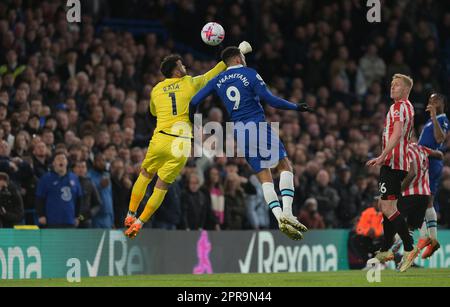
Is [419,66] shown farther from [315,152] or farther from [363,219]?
[363,219]

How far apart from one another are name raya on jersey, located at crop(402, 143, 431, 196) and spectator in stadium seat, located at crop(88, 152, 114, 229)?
5.14 meters

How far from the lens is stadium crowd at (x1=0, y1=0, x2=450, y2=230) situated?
1873 centimetres

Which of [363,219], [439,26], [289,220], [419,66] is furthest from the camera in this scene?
[439,26]

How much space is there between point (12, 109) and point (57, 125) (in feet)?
2.66

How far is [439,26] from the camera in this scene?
2988 cm

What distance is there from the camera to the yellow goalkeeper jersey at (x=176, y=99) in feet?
51.6

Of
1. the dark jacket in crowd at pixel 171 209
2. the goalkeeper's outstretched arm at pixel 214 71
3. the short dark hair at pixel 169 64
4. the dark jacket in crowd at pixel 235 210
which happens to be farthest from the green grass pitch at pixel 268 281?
the dark jacket in crowd at pixel 235 210

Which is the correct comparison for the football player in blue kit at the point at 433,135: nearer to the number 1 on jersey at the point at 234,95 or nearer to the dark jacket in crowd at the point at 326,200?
the number 1 on jersey at the point at 234,95

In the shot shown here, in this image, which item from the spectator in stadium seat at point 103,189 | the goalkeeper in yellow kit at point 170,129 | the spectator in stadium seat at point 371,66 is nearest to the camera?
the goalkeeper in yellow kit at point 170,129

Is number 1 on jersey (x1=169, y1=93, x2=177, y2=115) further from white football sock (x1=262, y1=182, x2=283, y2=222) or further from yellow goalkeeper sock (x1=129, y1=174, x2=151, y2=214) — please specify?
white football sock (x1=262, y1=182, x2=283, y2=222)

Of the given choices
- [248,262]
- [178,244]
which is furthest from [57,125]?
[248,262]

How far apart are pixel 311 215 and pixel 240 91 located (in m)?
7.80

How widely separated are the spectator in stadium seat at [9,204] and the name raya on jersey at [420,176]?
5.82 m

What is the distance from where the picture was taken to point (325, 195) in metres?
22.6
